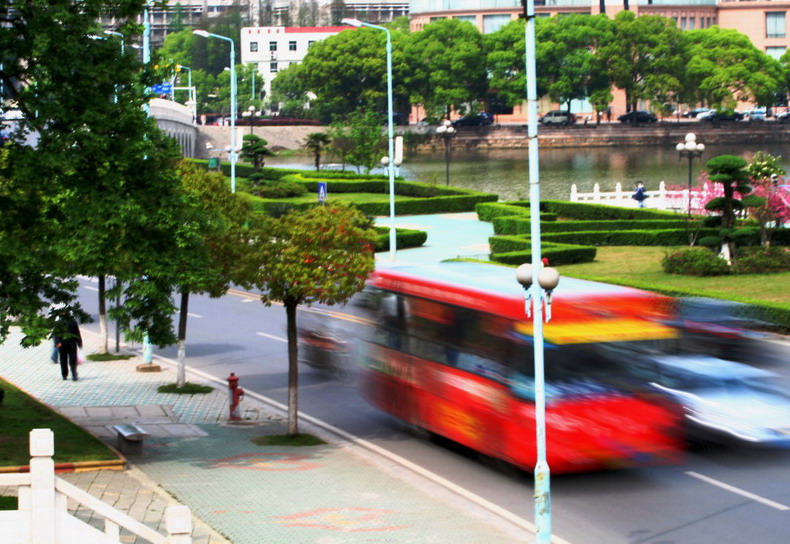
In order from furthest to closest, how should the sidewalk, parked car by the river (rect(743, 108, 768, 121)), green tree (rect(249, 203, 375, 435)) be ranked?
parked car by the river (rect(743, 108, 768, 121))
green tree (rect(249, 203, 375, 435))
the sidewalk

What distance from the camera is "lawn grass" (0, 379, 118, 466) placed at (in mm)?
18578

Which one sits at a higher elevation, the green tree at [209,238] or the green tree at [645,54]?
the green tree at [645,54]

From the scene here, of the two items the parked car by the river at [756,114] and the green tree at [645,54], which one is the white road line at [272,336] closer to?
the green tree at [645,54]

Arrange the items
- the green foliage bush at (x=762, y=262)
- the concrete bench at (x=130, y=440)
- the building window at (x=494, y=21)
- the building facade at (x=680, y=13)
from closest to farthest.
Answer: the concrete bench at (x=130, y=440), the green foliage bush at (x=762, y=262), the building facade at (x=680, y=13), the building window at (x=494, y=21)

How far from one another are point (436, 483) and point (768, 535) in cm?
504

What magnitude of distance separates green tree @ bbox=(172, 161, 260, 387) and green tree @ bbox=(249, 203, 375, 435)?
591mm

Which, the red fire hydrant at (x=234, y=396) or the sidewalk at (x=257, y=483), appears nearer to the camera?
the sidewalk at (x=257, y=483)

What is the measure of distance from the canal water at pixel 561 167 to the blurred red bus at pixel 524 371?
49.6 m

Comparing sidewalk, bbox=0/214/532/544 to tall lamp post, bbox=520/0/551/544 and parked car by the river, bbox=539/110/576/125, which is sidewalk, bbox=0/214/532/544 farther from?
parked car by the river, bbox=539/110/576/125

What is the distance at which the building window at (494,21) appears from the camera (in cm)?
14600

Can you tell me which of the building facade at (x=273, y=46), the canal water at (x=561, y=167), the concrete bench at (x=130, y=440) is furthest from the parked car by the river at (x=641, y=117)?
the concrete bench at (x=130, y=440)

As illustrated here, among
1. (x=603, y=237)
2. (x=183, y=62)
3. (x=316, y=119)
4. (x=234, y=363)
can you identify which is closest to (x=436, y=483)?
(x=234, y=363)

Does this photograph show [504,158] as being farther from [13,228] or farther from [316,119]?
[13,228]

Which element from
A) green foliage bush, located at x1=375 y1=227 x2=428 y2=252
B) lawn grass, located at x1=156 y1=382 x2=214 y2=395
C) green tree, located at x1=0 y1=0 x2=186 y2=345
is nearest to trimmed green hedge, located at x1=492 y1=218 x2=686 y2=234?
green foliage bush, located at x1=375 y1=227 x2=428 y2=252
